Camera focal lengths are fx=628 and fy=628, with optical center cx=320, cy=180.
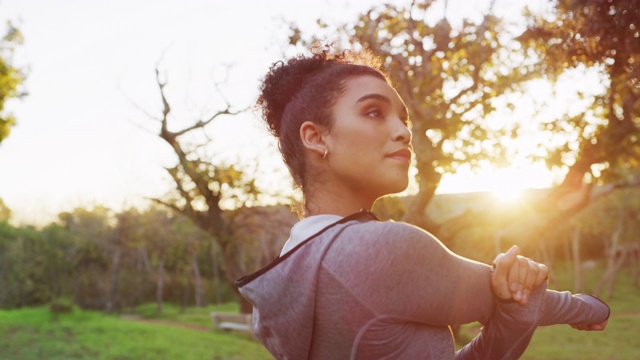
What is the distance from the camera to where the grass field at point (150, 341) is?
53.5ft

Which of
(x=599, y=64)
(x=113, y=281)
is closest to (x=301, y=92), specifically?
(x=599, y=64)

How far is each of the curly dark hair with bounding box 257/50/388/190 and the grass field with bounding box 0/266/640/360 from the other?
617 inches

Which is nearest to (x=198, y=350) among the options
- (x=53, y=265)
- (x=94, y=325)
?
(x=94, y=325)

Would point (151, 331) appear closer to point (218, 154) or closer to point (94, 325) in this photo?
point (94, 325)

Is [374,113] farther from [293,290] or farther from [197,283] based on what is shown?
[197,283]

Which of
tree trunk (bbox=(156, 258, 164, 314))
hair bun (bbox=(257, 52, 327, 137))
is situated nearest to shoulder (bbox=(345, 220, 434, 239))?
hair bun (bbox=(257, 52, 327, 137))

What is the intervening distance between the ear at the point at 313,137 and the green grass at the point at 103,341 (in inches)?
625

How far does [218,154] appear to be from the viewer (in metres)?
13.6

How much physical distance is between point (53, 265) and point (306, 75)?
32244mm

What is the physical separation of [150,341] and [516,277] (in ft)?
60.9

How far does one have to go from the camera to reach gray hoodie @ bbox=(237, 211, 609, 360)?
1099 millimetres

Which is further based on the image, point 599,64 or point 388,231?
point 599,64

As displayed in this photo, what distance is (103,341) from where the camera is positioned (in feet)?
59.2

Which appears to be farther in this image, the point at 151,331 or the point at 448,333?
the point at 151,331
